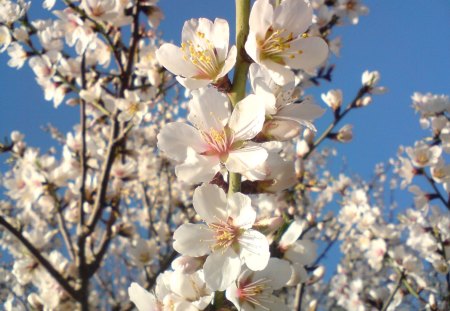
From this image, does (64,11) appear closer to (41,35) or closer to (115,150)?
(41,35)

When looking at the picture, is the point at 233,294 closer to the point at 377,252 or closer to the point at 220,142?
the point at 220,142

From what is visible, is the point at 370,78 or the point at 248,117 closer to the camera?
the point at 248,117

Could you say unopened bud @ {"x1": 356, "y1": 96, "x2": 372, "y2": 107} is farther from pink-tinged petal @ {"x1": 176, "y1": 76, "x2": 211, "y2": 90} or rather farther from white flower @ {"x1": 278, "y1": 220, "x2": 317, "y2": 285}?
pink-tinged petal @ {"x1": 176, "y1": 76, "x2": 211, "y2": 90}

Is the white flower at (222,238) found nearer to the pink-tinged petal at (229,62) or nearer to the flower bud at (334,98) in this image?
the pink-tinged petal at (229,62)

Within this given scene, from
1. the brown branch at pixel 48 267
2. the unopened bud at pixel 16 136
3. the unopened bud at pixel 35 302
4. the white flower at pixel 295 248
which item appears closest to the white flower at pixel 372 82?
the white flower at pixel 295 248

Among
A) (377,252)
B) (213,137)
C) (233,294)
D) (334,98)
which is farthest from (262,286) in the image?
(377,252)
